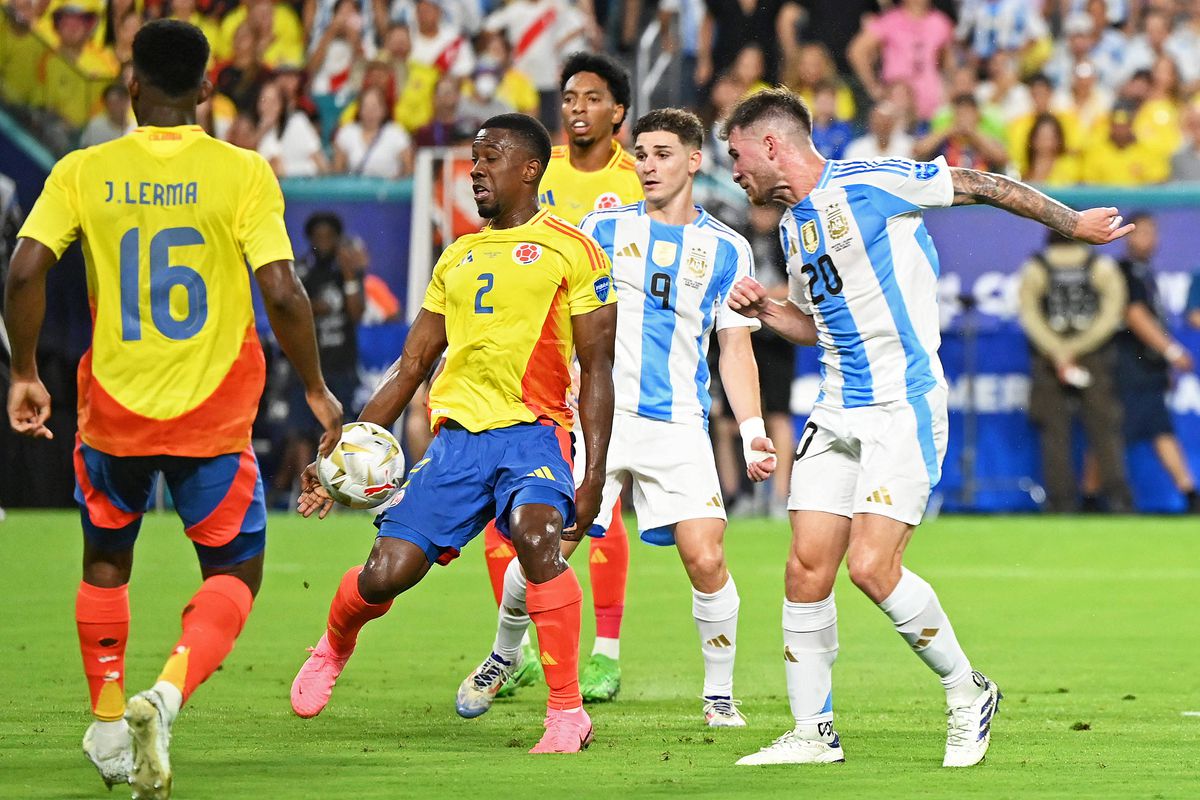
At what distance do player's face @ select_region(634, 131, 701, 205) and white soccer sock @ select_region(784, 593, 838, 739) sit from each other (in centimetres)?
218

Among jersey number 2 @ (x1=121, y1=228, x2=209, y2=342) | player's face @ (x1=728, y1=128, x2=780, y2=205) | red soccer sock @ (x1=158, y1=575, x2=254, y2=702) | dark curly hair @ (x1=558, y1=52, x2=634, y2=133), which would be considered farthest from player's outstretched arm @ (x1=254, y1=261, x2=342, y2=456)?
dark curly hair @ (x1=558, y1=52, x2=634, y2=133)

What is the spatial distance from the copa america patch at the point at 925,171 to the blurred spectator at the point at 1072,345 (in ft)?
36.6

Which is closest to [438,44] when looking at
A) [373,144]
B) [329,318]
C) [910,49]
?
[373,144]

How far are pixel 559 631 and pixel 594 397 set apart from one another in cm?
82

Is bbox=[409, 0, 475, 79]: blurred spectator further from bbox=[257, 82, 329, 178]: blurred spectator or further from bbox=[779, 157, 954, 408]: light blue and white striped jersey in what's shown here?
bbox=[779, 157, 954, 408]: light blue and white striped jersey

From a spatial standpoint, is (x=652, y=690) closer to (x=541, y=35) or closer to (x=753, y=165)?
(x=753, y=165)

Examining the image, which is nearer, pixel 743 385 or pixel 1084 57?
pixel 743 385

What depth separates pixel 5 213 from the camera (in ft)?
55.0

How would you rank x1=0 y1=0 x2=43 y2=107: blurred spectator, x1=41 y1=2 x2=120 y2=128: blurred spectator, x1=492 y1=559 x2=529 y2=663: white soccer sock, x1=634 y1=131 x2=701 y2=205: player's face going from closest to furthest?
1. x1=492 y1=559 x2=529 y2=663: white soccer sock
2. x1=634 y1=131 x2=701 y2=205: player's face
3. x1=41 y1=2 x2=120 y2=128: blurred spectator
4. x1=0 y1=0 x2=43 y2=107: blurred spectator

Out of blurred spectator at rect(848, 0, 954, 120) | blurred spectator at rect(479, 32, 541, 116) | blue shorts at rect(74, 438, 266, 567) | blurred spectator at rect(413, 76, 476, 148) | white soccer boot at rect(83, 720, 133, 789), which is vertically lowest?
white soccer boot at rect(83, 720, 133, 789)

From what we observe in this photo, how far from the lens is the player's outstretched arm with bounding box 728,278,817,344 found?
6.40 meters

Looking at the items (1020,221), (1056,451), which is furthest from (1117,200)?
(1056,451)

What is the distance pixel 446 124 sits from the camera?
60.1ft

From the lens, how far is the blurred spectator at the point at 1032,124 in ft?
60.1
